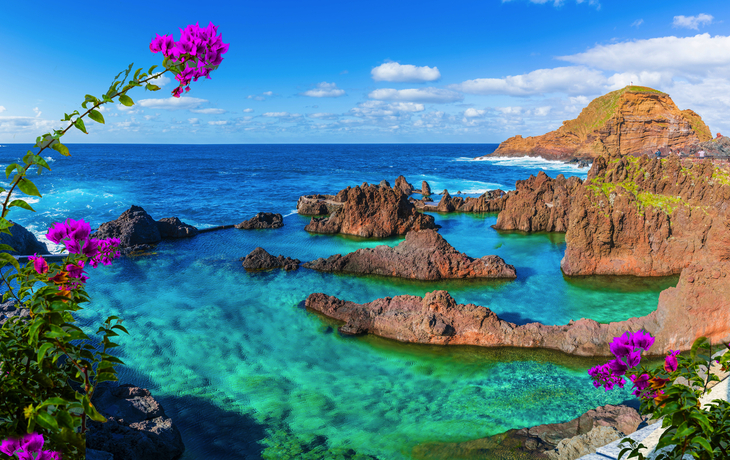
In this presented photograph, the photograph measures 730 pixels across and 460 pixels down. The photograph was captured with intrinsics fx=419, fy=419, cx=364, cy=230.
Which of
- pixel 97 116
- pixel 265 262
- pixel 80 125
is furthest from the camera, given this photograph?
pixel 265 262

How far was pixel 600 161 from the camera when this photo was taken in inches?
925

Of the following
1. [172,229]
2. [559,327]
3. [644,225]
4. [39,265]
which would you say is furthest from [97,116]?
[172,229]

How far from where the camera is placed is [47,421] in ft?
6.44

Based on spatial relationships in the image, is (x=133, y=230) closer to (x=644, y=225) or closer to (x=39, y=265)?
(x=39, y=265)

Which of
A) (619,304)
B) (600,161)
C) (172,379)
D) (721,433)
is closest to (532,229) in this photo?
(600,161)

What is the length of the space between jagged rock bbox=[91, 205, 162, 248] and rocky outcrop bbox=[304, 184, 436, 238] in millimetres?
10569

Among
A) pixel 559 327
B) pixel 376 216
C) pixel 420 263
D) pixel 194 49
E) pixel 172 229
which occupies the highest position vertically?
pixel 194 49

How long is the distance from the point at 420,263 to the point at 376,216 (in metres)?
9.06

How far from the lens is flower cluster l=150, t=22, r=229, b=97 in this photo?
2.42 metres

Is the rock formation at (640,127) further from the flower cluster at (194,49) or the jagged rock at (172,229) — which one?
the flower cluster at (194,49)

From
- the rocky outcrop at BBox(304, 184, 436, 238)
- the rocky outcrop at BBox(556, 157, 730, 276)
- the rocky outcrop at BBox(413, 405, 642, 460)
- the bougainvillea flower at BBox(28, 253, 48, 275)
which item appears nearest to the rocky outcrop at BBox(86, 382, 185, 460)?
the rocky outcrop at BBox(413, 405, 642, 460)

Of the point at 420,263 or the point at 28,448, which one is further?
the point at 420,263

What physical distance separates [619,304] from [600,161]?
11.1 m

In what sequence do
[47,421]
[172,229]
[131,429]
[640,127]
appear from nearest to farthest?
1. [47,421]
2. [131,429]
3. [172,229]
4. [640,127]
